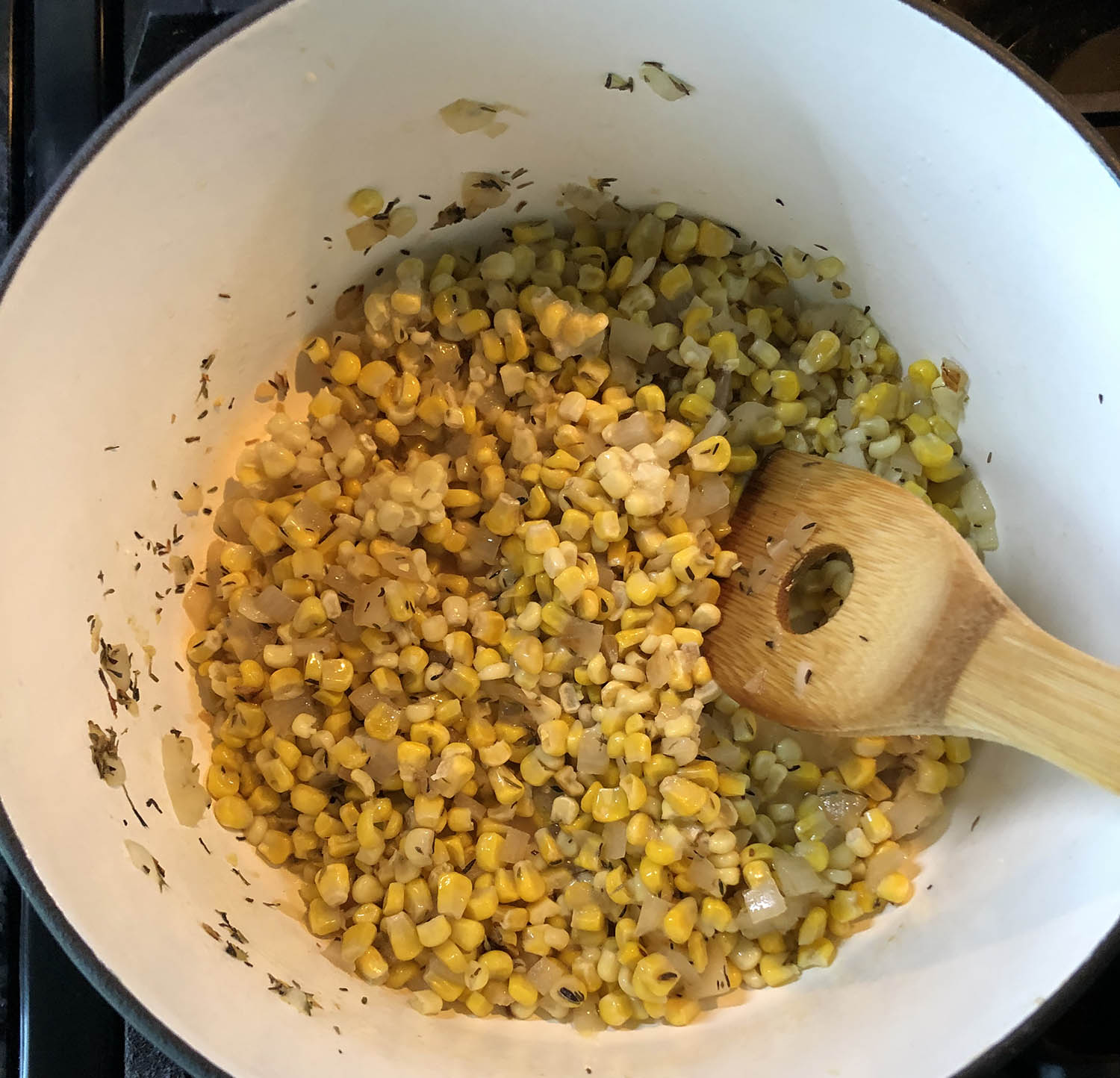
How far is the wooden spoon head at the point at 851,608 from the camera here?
1223 millimetres

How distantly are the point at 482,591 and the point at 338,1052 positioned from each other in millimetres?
696

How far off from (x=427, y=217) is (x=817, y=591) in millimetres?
875

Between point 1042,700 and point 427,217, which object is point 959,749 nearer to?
point 1042,700

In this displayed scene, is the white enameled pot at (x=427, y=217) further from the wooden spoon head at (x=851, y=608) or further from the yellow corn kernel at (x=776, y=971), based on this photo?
the wooden spoon head at (x=851, y=608)

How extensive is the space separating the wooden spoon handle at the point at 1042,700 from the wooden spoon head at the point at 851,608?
0.03m

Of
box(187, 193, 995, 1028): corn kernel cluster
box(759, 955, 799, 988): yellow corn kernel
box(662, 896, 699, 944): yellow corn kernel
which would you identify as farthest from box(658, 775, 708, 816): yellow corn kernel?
box(759, 955, 799, 988): yellow corn kernel

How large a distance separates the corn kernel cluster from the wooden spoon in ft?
0.22

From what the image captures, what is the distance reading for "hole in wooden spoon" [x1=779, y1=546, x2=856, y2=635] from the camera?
1.51 metres

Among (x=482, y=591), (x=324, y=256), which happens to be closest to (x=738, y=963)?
(x=482, y=591)

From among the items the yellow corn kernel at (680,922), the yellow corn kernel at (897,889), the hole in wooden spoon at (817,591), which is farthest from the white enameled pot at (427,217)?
the hole in wooden spoon at (817,591)

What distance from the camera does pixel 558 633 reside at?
58.9 inches

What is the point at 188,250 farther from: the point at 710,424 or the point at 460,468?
the point at 710,424

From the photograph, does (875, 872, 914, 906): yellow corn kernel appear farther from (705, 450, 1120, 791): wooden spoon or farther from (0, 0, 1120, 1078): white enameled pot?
(705, 450, 1120, 791): wooden spoon

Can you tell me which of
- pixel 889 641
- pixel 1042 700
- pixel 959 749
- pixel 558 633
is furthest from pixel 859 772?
pixel 558 633
